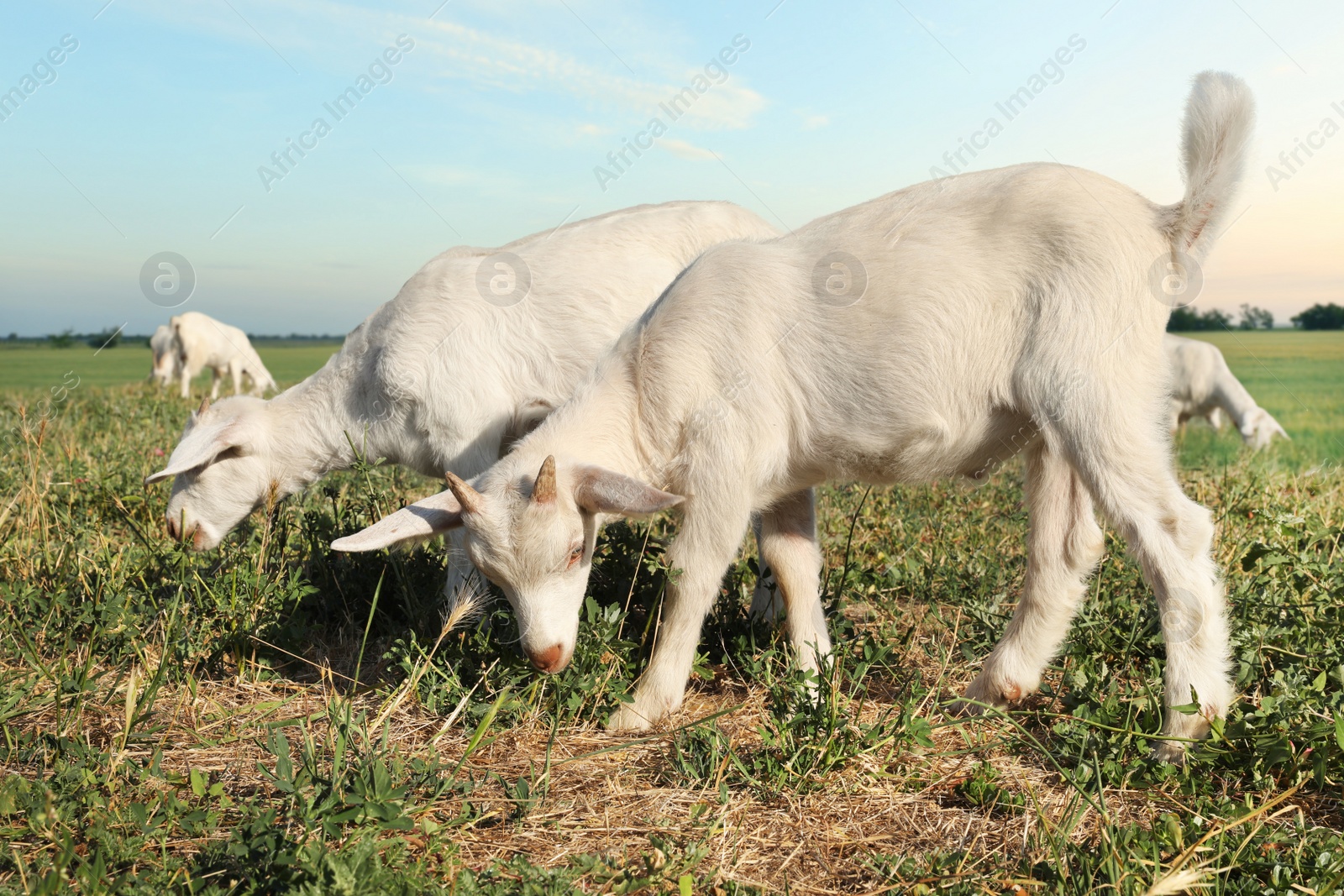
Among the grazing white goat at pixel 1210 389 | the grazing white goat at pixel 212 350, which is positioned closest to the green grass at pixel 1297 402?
the grazing white goat at pixel 1210 389

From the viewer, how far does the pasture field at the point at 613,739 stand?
2416mm

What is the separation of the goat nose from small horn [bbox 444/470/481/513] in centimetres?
52

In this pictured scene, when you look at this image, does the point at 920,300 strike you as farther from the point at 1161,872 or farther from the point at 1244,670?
the point at 1161,872

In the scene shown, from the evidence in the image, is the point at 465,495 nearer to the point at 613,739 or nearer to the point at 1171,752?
the point at 613,739

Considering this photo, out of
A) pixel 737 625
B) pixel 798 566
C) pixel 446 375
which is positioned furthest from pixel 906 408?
pixel 446 375

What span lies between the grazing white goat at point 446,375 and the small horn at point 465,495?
4.79ft

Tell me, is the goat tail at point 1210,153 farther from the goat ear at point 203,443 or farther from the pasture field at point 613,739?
the goat ear at point 203,443

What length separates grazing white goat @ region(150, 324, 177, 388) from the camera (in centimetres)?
2111

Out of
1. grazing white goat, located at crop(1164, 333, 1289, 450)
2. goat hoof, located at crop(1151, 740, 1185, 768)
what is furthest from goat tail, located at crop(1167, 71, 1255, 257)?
grazing white goat, located at crop(1164, 333, 1289, 450)

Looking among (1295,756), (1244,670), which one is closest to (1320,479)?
(1244,670)

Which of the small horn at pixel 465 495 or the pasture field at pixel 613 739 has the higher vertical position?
the small horn at pixel 465 495

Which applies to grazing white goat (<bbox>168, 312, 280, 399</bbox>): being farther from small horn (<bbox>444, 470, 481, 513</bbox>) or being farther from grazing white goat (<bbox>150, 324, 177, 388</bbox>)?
small horn (<bbox>444, 470, 481, 513</bbox>)

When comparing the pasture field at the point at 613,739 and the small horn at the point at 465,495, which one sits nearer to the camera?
the pasture field at the point at 613,739

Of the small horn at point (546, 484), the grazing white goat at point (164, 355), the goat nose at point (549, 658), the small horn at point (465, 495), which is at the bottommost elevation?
the grazing white goat at point (164, 355)
